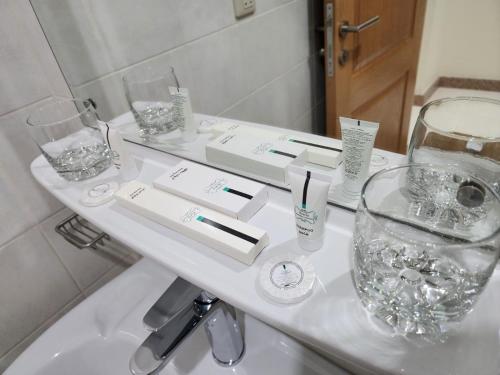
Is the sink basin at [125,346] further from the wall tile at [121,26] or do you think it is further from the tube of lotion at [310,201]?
the wall tile at [121,26]

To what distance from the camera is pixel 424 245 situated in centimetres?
30

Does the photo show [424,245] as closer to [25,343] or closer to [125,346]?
[125,346]

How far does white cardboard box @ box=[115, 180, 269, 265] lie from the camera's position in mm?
409

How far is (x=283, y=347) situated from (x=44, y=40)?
720 mm

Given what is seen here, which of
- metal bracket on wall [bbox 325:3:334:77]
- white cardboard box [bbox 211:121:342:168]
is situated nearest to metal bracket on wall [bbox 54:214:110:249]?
white cardboard box [bbox 211:121:342:168]

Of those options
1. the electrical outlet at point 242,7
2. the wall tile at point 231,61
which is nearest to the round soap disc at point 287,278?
the wall tile at point 231,61

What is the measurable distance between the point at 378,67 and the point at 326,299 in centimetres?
54

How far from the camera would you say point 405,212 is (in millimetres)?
373

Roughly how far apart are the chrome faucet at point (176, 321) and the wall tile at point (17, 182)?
376mm

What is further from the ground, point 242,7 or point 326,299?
point 242,7

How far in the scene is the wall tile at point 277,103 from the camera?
2.12ft

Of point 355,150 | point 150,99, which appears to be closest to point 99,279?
point 150,99

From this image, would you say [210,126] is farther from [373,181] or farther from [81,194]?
[373,181]

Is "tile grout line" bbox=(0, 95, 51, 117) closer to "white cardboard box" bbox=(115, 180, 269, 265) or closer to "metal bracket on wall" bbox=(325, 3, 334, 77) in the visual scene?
"white cardboard box" bbox=(115, 180, 269, 265)
